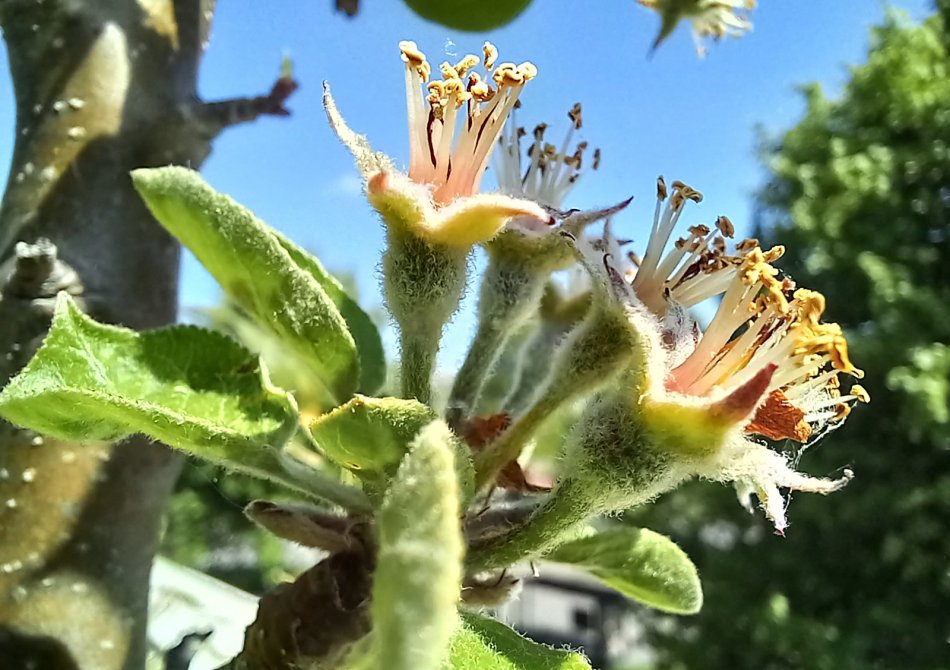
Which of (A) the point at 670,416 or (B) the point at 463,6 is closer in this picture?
(A) the point at 670,416

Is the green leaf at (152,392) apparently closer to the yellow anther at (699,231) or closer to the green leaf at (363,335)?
the green leaf at (363,335)

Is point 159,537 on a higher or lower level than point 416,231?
lower

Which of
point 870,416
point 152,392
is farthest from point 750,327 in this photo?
point 870,416

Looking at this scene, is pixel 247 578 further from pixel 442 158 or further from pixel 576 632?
pixel 442 158

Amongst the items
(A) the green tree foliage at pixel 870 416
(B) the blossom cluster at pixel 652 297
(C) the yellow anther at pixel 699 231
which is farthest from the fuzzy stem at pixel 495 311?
(A) the green tree foliage at pixel 870 416

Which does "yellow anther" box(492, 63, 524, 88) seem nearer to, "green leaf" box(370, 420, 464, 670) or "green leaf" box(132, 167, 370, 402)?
"green leaf" box(132, 167, 370, 402)

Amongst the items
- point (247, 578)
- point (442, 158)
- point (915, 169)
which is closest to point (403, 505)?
point (442, 158)
